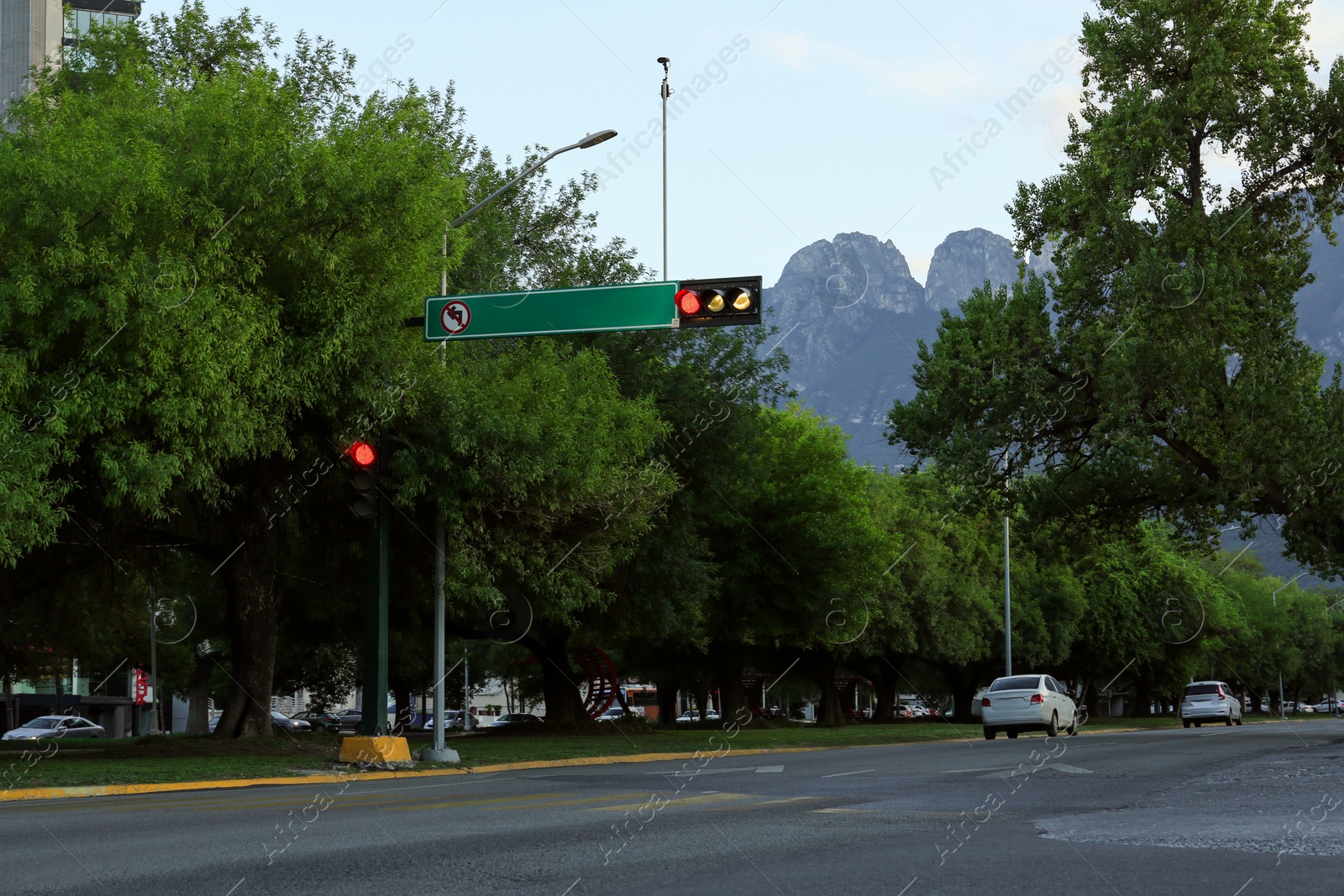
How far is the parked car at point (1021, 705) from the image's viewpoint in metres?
31.8

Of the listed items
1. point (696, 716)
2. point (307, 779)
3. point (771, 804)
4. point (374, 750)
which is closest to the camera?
point (771, 804)

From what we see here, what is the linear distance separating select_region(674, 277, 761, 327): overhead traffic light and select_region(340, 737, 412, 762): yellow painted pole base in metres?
7.93

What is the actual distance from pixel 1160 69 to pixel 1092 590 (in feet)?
132

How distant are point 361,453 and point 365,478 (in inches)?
15.8

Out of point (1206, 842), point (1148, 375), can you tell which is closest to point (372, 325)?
point (1206, 842)

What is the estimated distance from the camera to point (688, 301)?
16.8 m

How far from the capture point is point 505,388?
74.6 feet

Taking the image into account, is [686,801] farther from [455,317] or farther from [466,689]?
[466,689]

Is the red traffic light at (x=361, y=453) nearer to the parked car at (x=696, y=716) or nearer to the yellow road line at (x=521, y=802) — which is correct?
the yellow road line at (x=521, y=802)

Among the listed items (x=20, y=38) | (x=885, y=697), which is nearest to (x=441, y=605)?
(x=885, y=697)

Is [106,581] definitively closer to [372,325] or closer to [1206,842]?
[372,325]

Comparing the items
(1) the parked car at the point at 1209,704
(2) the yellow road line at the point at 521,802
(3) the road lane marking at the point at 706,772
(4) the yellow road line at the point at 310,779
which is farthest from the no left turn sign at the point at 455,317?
(1) the parked car at the point at 1209,704

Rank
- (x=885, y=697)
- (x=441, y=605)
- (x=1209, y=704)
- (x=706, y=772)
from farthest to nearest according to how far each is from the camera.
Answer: (x=885, y=697)
(x=1209, y=704)
(x=441, y=605)
(x=706, y=772)

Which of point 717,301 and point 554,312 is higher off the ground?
point 554,312
